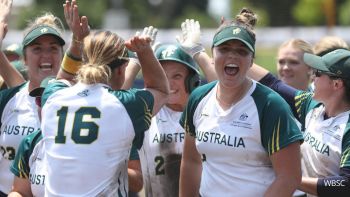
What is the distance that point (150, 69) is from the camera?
511cm

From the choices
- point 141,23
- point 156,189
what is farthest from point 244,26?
point 141,23

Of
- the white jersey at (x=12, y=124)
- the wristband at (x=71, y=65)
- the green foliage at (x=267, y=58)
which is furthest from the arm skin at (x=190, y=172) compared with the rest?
the green foliage at (x=267, y=58)

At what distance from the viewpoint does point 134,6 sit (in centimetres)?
4781

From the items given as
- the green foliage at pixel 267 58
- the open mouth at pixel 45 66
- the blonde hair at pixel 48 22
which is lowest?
the open mouth at pixel 45 66

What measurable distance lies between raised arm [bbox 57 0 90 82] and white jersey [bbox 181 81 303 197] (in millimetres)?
861

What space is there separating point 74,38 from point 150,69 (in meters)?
0.54

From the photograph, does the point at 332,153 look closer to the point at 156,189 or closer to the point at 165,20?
the point at 156,189

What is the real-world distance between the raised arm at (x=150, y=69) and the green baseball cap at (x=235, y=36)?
0.39 meters

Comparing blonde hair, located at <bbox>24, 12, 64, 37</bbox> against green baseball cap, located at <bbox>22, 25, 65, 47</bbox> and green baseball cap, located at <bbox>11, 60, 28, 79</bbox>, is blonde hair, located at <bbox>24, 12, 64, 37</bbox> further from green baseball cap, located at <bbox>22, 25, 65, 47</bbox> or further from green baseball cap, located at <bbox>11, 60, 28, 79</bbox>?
green baseball cap, located at <bbox>11, 60, 28, 79</bbox>

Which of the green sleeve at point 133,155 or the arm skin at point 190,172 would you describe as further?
the green sleeve at point 133,155

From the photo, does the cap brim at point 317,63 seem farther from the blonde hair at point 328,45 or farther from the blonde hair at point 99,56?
the blonde hair at point 328,45

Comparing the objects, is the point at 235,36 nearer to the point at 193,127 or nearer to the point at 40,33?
the point at 193,127

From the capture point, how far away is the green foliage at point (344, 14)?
4028 centimetres

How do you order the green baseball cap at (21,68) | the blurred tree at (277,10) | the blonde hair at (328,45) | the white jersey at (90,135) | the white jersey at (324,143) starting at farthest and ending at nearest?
the blurred tree at (277,10), the green baseball cap at (21,68), the blonde hair at (328,45), the white jersey at (324,143), the white jersey at (90,135)
